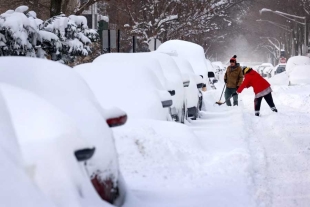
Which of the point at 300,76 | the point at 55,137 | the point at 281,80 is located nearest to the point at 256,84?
the point at 55,137

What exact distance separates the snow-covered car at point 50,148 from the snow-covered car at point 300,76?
34091mm

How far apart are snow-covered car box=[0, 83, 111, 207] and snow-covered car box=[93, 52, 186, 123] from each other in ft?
24.8

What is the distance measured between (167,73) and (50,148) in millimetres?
11023

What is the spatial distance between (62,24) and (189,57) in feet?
26.4

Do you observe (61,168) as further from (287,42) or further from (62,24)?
(287,42)

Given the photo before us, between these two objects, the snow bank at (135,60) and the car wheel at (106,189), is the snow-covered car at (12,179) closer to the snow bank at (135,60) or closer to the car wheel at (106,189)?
the car wheel at (106,189)

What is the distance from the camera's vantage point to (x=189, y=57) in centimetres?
2444

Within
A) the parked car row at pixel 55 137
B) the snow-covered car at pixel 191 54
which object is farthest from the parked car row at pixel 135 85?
the snow-covered car at pixel 191 54

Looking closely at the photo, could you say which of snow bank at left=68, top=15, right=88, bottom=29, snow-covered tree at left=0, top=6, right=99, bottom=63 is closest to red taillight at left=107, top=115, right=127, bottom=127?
snow-covered tree at left=0, top=6, right=99, bottom=63

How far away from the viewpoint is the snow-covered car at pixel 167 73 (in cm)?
1248

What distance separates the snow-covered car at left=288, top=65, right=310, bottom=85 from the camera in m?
37.5

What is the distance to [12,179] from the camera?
2.81 meters

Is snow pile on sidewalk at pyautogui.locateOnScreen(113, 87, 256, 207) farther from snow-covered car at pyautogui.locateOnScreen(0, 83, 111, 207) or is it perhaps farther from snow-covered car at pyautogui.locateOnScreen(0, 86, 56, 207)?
snow-covered car at pyautogui.locateOnScreen(0, 86, 56, 207)

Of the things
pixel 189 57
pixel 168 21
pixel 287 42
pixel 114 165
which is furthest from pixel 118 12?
pixel 287 42
